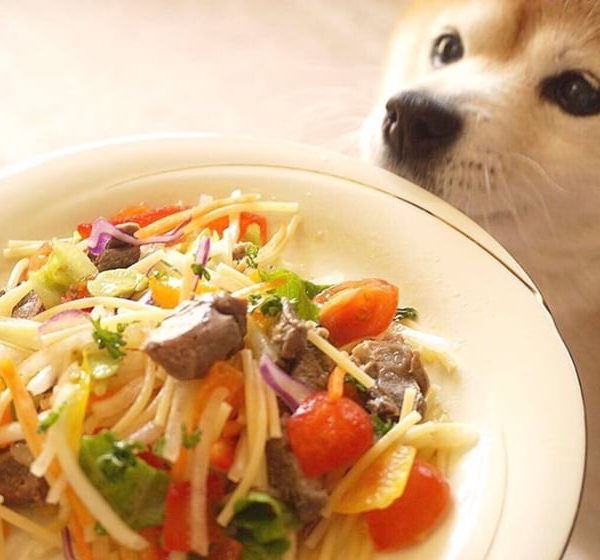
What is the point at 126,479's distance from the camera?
0.76 meters

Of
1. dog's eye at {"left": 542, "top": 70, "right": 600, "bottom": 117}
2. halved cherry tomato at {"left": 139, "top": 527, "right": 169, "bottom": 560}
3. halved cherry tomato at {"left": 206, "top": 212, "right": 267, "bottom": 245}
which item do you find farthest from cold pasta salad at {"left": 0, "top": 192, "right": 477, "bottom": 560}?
dog's eye at {"left": 542, "top": 70, "right": 600, "bottom": 117}

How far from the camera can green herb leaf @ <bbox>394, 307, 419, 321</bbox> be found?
1007 millimetres

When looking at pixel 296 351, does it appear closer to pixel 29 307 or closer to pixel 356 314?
pixel 356 314

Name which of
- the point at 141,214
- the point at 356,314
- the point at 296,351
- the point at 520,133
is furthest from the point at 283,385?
the point at 520,133

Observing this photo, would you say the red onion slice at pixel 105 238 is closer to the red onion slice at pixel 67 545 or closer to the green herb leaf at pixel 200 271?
the green herb leaf at pixel 200 271

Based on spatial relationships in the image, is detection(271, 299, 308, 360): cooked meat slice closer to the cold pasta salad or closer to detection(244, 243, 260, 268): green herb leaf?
the cold pasta salad

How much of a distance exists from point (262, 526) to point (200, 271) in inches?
10.7

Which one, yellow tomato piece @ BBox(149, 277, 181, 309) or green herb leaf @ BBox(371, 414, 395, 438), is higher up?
yellow tomato piece @ BBox(149, 277, 181, 309)

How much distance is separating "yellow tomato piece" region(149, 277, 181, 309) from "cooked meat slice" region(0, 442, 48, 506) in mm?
202

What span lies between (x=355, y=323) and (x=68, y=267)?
331mm

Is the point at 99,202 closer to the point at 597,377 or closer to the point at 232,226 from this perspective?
the point at 232,226

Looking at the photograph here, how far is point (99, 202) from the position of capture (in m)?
1.12

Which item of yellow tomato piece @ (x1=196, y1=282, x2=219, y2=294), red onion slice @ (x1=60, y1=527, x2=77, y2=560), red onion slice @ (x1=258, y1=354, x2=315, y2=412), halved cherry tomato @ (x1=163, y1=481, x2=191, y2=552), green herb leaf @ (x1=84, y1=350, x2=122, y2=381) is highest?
yellow tomato piece @ (x1=196, y1=282, x2=219, y2=294)

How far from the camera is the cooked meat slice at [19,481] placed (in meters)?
0.82
